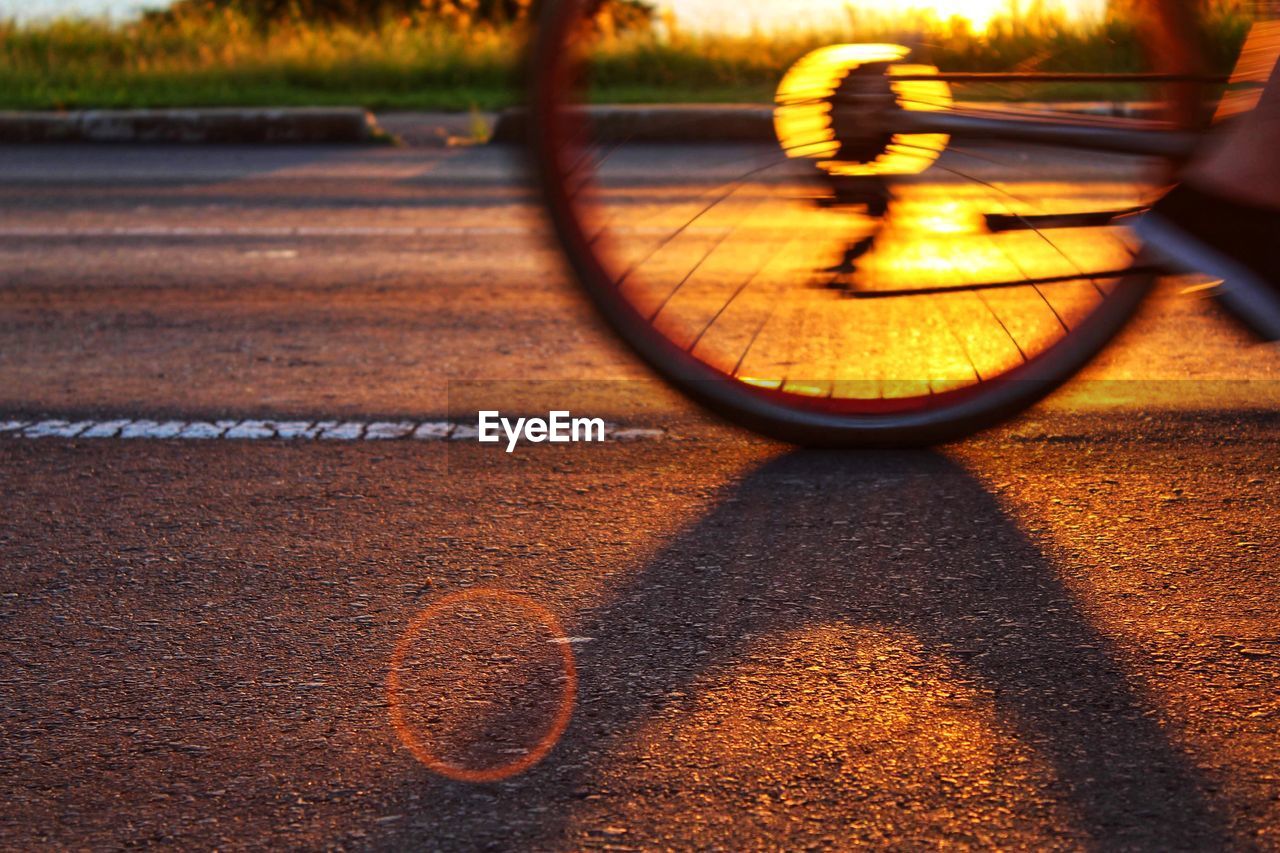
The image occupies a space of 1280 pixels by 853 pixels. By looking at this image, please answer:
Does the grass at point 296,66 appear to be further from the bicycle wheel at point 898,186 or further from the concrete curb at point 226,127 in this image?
the bicycle wheel at point 898,186

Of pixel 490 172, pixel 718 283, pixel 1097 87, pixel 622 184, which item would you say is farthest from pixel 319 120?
pixel 1097 87

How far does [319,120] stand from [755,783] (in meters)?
9.02

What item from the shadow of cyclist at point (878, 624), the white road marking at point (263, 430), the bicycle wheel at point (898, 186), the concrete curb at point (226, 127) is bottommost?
the concrete curb at point (226, 127)

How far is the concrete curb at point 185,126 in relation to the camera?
10.4 metres

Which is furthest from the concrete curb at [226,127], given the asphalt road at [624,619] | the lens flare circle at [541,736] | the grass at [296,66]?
the lens flare circle at [541,736]

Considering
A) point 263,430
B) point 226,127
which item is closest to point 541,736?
point 263,430

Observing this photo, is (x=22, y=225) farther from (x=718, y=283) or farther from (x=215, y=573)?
(x=215, y=573)

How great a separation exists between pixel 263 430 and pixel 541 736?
1.65m

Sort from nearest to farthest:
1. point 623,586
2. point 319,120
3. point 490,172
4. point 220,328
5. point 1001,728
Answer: point 1001,728, point 623,586, point 220,328, point 490,172, point 319,120

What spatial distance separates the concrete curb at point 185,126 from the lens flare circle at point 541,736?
27.0 feet

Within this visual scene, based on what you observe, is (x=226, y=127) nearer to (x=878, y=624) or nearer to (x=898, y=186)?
(x=898, y=186)

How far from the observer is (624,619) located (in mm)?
2465

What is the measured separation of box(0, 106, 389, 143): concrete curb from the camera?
10422 mm

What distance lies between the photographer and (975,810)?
189cm
